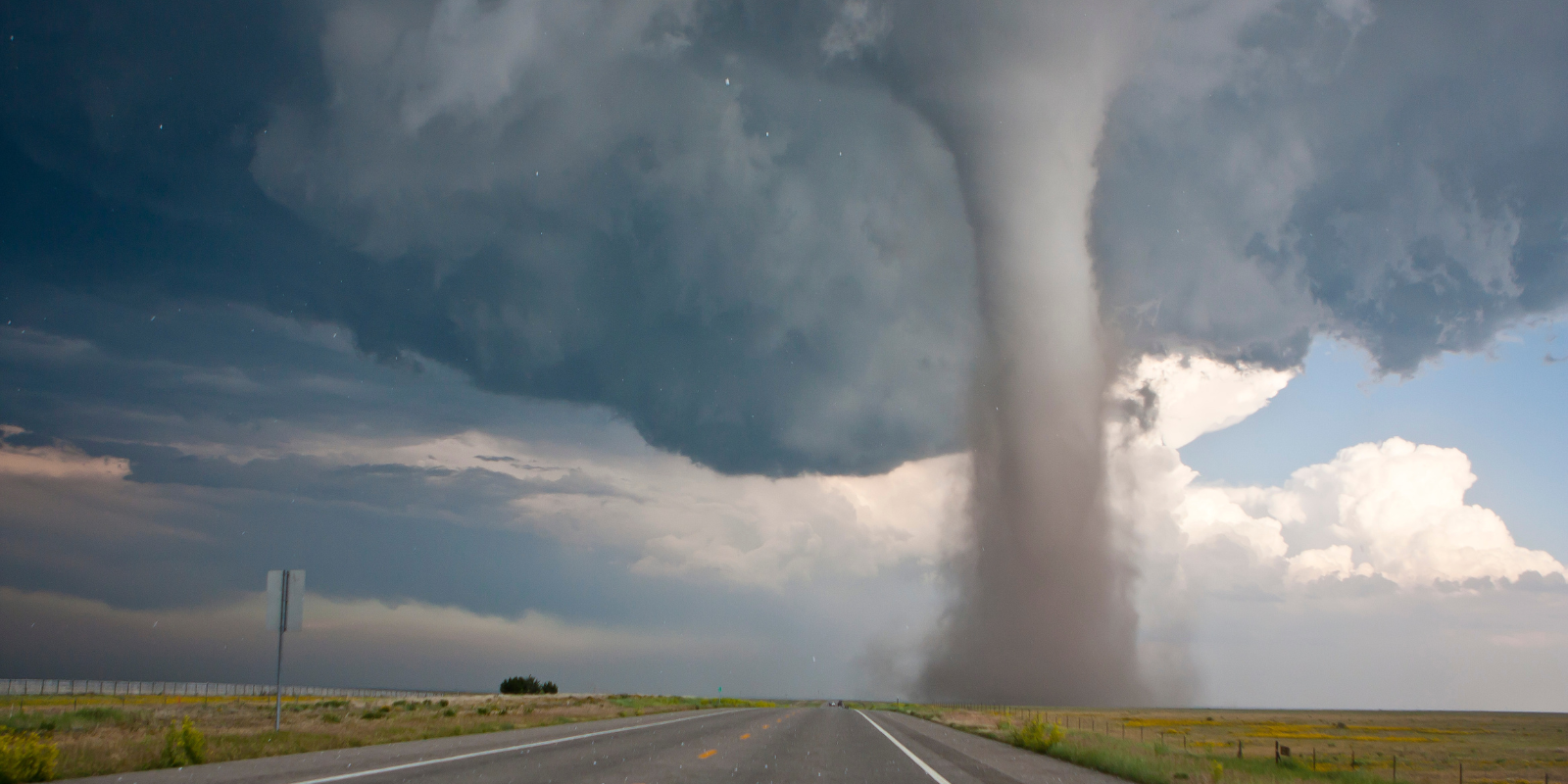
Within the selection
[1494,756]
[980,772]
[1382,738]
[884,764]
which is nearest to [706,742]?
[884,764]

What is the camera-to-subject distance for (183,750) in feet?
47.5

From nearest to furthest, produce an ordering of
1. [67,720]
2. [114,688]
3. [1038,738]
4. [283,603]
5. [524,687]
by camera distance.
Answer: [283,603]
[67,720]
[1038,738]
[114,688]
[524,687]

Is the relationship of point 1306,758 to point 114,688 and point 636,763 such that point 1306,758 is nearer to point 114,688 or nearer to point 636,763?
point 636,763

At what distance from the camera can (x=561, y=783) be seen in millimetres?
11570

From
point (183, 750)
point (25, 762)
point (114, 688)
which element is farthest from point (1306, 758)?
point (114, 688)

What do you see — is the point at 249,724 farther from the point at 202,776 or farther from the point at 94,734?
the point at 202,776

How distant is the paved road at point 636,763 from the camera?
12305 millimetres

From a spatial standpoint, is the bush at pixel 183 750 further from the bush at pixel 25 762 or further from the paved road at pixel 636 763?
the bush at pixel 25 762

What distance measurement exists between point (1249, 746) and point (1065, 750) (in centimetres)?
5151

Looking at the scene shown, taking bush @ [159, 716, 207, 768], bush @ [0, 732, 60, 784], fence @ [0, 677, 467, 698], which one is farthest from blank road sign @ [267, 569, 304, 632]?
fence @ [0, 677, 467, 698]

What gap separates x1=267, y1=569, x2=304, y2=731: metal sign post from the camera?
2080 cm

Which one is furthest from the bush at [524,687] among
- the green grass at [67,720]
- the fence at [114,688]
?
the green grass at [67,720]

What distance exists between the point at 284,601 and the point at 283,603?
0.05 m

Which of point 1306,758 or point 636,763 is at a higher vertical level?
point 636,763
